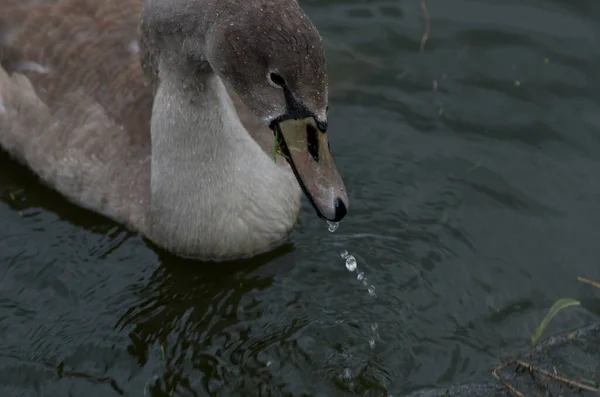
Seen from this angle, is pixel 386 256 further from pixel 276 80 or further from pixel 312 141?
pixel 276 80

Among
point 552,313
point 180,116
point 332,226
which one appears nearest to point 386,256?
point 332,226

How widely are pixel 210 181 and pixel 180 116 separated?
414 mm

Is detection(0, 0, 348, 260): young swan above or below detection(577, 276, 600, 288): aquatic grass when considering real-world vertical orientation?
above

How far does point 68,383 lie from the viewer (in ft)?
16.4

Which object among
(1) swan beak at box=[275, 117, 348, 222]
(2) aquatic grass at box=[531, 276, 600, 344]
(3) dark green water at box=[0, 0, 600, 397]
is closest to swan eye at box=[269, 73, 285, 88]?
(1) swan beak at box=[275, 117, 348, 222]

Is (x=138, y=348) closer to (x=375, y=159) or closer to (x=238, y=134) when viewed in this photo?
(x=238, y=134)

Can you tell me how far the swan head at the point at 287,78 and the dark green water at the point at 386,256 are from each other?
3.63 ft

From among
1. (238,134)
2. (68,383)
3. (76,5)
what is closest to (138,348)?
(68,383)

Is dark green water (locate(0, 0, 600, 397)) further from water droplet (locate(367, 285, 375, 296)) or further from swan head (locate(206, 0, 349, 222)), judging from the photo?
swan head (locate(206, 0, 349, 222))

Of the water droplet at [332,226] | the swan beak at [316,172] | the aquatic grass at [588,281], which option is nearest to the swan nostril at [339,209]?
the swan beak at [316,172]

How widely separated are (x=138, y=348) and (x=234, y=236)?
78 centimetres

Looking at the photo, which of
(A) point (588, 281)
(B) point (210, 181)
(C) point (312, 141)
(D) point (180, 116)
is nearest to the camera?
(C) point (312, 141)

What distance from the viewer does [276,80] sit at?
4.17m

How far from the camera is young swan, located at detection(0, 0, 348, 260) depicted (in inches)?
165
